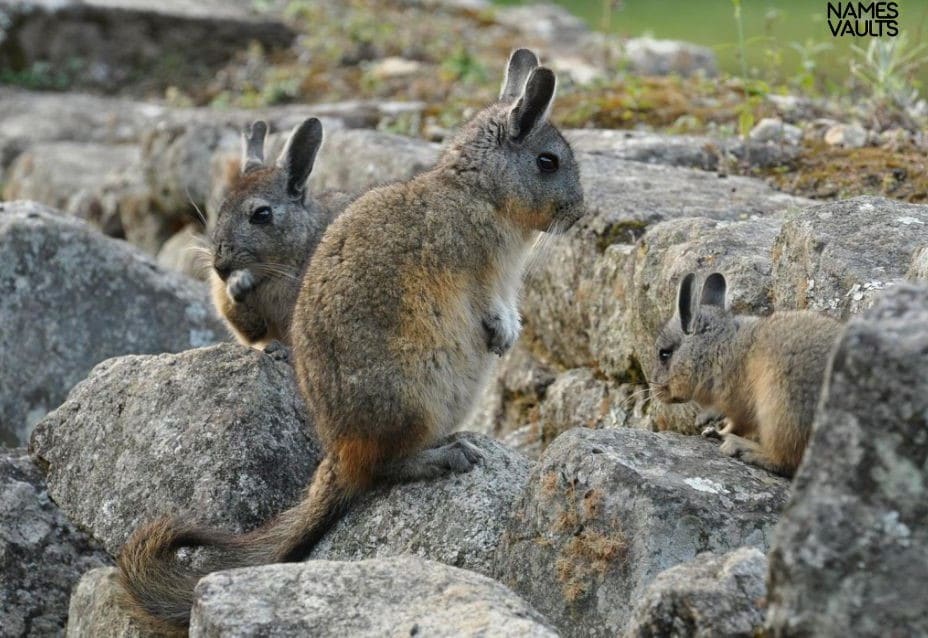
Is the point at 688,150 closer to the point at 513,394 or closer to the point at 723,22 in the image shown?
the point at 513,394

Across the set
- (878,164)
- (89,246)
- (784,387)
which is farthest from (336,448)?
(878,164)

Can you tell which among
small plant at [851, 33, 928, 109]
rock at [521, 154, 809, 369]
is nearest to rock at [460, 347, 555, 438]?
rock at [521, 154, 809, 369]

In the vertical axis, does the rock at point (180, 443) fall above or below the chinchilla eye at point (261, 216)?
below

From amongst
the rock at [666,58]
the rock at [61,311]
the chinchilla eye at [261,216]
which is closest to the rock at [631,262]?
the chinchilla eye at [261,216]

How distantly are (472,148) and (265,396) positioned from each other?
1823 mm

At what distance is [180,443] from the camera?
25.0 ft

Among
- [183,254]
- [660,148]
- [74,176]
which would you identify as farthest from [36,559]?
[74,176]

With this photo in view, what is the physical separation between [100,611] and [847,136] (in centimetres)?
682

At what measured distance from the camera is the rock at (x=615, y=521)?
5.68 meters

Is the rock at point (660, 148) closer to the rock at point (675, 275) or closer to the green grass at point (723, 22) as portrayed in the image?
the rock at point (675, 275)

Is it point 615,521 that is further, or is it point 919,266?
point 919,266

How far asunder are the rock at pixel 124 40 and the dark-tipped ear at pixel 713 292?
12.6m

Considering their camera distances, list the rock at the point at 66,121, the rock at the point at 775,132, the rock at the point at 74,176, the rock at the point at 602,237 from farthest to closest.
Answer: the rock at the point at 66,121, the rock at the point at 74,176, the rock at the point at 775,132, the rock at the point at 602,237

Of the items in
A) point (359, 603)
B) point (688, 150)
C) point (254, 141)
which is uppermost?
point (254, 141)
